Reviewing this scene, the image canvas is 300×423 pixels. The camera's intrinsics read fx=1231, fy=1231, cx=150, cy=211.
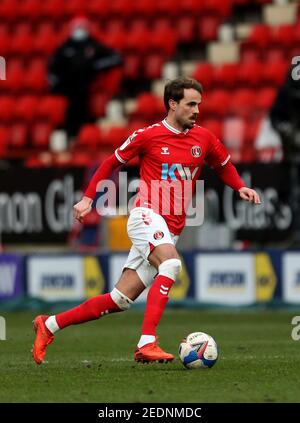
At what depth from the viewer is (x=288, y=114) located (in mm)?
15820

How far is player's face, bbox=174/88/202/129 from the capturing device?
28.3 ft

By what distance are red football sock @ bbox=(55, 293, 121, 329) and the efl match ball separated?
618 mm

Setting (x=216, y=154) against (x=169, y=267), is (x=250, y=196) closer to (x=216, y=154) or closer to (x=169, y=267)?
(x=216, y=154)

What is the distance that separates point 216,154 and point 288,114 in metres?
7.04

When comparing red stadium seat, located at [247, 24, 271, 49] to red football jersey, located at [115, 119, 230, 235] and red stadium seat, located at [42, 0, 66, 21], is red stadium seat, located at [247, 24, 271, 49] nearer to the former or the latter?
red stadium seat, located at [42, 0, 66, 21]

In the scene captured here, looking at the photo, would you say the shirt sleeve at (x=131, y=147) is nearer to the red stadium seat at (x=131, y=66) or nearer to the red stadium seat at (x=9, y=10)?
the red stadium seat at (x=131, y=66)

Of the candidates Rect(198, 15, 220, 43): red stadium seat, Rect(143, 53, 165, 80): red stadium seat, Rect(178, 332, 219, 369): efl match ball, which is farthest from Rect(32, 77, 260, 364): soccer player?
Rect(198, 15, 220, 43): red stadium seat

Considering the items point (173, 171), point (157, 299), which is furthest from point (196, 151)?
point (157, 299)

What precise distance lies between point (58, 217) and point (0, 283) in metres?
1.47

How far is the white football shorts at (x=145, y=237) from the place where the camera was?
8562 mm

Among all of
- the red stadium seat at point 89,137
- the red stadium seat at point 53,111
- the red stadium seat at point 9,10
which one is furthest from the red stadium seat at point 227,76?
the red stadium seat at point 9,10

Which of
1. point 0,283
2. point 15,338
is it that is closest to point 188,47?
point 0,283

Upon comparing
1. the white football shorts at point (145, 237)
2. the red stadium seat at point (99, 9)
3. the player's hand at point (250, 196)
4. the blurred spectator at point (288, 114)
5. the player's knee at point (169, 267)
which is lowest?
the player's knee at point (169, 267)
